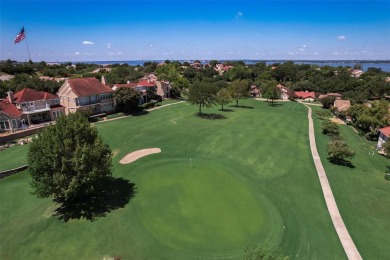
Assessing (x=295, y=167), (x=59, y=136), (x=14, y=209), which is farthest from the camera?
(x=295, y=167)

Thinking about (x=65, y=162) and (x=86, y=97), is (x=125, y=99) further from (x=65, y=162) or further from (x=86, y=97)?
(x=65, y=162)

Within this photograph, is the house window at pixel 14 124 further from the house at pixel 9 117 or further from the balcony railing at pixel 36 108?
the balcony railing at pixel 36 108

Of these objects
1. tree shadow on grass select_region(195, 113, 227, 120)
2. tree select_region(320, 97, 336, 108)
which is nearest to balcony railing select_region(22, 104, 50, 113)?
tree shadow on grass select_region(195, 113, 227, 120)

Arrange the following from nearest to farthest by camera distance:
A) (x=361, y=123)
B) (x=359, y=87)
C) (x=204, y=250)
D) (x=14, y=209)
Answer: (x=204, y=250), (x=14, y=209), (x=361, y=123), (x=359, y=87)

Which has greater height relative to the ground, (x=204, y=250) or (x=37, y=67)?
(x=37, y=67)

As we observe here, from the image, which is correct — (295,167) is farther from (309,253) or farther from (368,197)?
(309,253)

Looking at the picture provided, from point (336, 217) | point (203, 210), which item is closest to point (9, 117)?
point (203, 210)

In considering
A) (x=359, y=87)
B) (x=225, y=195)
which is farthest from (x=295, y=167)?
(x=359, y=87)
